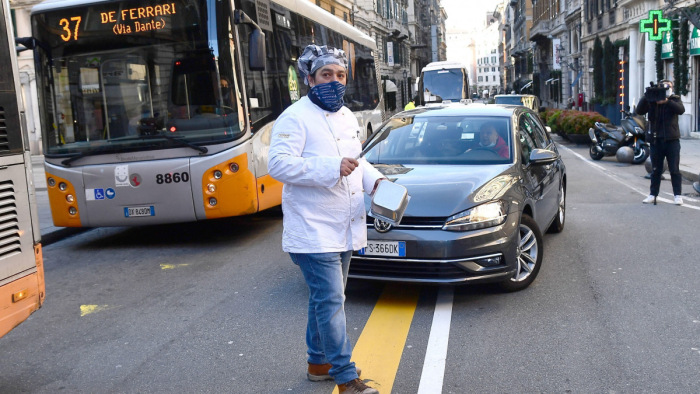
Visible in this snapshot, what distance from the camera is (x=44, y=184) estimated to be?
17281mm

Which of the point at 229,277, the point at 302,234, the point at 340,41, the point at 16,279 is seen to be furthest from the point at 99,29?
the point at 340,41

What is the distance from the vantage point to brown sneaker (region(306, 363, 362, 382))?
424 cm

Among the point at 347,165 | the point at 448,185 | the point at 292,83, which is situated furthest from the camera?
the point at 292,83

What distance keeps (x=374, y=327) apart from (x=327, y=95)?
207 centimetres

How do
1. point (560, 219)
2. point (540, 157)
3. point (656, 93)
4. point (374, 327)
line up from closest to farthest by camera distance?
1. point (374, 327)
2. point (540, 157)
3. point (560, 219)
4. point (656, 93)

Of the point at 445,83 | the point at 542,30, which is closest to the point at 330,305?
the point at 445,83

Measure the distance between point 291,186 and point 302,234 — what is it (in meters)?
0.26

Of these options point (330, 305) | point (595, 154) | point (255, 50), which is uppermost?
point (255, 50)

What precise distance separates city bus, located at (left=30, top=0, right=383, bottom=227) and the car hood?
8.25 feet

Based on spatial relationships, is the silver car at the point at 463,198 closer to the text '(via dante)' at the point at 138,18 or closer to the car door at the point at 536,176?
the car door at the point at 536,176

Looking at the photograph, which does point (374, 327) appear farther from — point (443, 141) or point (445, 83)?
point (445, 83)

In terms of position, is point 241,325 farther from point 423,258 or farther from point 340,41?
point 340,41

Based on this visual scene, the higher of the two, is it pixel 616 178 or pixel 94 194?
pixel 94 194

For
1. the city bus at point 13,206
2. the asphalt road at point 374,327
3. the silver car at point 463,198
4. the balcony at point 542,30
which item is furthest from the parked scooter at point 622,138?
the balcony at point 542,30
